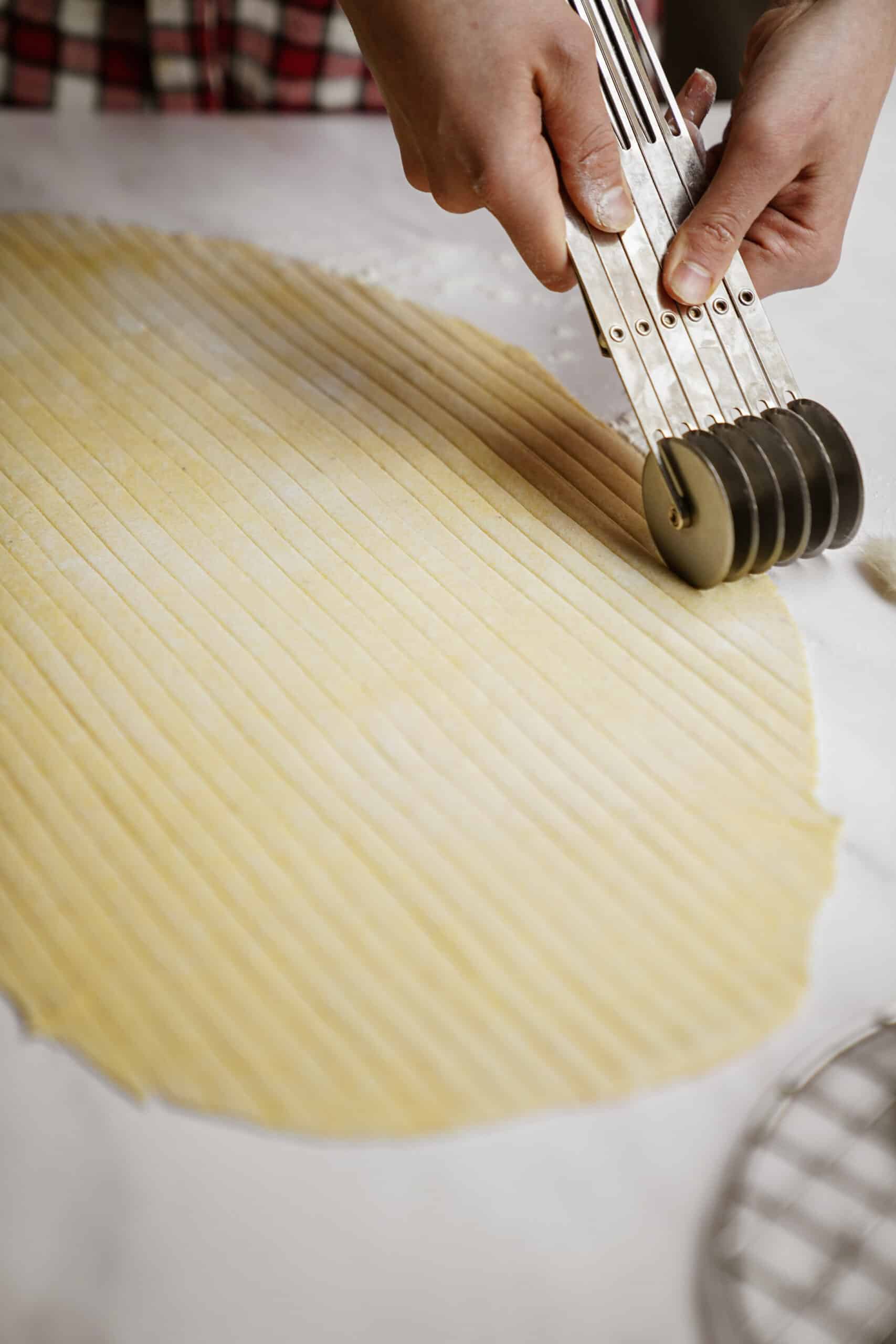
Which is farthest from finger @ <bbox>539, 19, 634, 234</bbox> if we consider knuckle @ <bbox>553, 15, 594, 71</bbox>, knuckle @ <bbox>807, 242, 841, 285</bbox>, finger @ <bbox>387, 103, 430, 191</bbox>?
knuckle @ <bbox>807, 242, 841, 285</bbox>

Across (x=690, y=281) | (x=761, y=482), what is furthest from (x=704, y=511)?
(x=690, y=281)

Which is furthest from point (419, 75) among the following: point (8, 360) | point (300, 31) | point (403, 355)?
point (300, 31)

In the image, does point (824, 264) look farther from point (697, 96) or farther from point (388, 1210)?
point (388, 1210)

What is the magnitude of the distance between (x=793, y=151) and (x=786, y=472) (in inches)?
11.4

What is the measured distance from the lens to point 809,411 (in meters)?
0.80

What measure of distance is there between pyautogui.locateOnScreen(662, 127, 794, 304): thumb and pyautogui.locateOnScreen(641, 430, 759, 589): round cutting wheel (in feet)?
0.40

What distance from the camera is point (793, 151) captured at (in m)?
0.85

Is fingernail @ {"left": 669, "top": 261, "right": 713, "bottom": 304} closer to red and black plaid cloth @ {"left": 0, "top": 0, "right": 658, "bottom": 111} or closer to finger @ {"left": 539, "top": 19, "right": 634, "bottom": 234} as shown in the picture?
finger @ {"left": 539, "top": 19, "right": 634, "bottom": 234}

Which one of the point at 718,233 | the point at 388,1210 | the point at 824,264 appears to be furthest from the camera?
the point at 824,264

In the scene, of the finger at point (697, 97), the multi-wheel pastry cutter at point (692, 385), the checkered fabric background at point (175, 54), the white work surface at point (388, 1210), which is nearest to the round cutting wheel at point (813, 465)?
the multi-wheel pastry cutter at point (692, 385)

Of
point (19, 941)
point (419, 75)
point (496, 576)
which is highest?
point (419, 75)

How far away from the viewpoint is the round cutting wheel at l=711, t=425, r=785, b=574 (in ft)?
2.47

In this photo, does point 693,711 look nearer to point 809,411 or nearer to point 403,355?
point 809,411

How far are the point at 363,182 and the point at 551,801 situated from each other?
0.94 m
